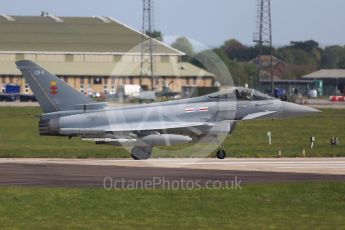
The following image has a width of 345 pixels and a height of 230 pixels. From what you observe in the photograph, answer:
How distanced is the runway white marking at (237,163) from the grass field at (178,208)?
6.08m

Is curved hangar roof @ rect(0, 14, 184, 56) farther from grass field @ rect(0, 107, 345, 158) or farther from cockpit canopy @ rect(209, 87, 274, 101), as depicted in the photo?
cockpit canopy @ rect(209, 87, 274, 101)

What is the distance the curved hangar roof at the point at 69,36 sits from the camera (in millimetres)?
134750

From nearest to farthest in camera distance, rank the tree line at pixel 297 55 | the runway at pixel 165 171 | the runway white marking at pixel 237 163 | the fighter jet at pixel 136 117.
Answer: the runway at pixel 165 171 → the runway white marking at pixel 237 163 → the fighter jet at pixel 136 117 → the tree line at pixel 297 55

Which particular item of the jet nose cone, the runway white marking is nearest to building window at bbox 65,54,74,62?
→ the jet nose cone

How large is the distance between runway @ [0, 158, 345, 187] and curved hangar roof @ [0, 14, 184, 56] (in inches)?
3703

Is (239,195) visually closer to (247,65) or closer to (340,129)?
(340,129)

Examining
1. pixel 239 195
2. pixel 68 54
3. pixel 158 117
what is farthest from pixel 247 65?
pixel 239 195

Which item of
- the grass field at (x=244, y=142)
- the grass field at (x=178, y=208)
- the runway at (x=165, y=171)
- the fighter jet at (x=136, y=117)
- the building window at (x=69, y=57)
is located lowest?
the grass field at (x=178, y=208)

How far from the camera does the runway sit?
29719 millimetres

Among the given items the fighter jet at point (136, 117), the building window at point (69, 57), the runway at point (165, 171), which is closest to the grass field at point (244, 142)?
the fighter jet at point (136, 117)

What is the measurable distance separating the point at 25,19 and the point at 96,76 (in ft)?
80.8

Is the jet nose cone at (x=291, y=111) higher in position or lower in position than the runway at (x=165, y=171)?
higher

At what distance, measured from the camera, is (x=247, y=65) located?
157750 mm

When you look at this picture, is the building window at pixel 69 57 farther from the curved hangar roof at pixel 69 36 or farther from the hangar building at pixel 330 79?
the hangar building at pixel 330 79
